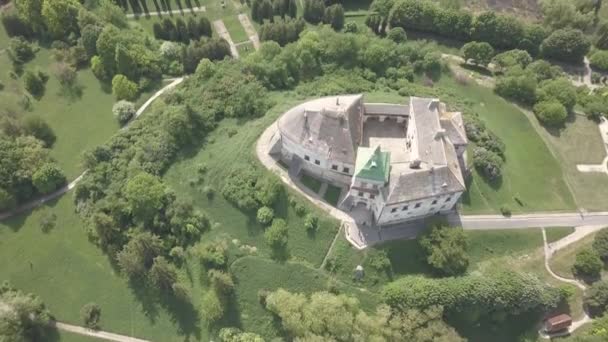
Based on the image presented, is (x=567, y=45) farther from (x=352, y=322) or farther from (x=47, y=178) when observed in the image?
(x=47, y=178)

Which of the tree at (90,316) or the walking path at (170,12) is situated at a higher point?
the walking path at (170,12)

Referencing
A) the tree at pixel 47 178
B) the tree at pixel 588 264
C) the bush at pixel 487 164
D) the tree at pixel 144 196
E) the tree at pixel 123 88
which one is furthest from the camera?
the tree at pixel 123 88

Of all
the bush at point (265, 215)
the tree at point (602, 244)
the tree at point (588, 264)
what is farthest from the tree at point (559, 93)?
the bush at point (265, 215)

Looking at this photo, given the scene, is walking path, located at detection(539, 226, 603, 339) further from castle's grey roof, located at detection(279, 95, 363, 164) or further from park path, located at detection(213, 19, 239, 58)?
park path, located at detection(213, 19, 239, 58)

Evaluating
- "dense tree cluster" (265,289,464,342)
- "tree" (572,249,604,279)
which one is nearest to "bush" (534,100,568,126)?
"tree" (572,249,604,279)

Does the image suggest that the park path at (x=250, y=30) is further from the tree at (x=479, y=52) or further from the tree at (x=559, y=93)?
the tree at (x=559, y=93)

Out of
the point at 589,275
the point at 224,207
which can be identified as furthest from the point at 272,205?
the point at 589,275
